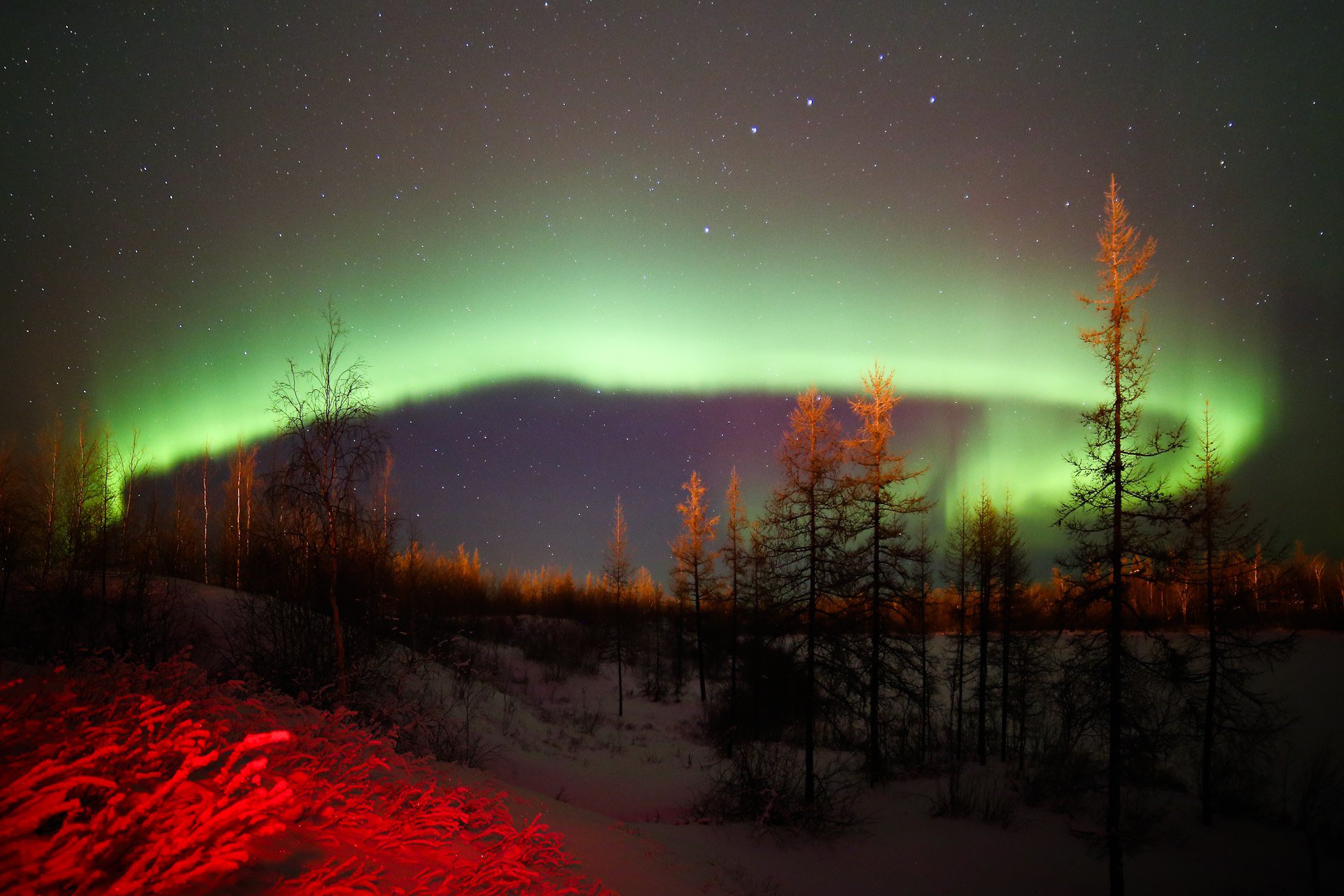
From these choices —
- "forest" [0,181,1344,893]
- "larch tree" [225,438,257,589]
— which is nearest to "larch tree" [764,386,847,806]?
"forest" [0,181,1344,893]

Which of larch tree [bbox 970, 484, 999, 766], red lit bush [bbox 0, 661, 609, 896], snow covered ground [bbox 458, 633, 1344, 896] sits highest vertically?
red lit bush [bbox 0, 661, 609, 896]

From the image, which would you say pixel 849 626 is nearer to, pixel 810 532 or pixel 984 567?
pixel 810 532

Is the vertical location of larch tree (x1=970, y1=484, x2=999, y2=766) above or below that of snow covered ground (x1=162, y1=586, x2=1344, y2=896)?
above

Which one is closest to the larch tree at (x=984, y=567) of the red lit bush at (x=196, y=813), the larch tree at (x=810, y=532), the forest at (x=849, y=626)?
the forest at (x=849, y=626)

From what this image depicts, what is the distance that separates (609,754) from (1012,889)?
16.4 meters

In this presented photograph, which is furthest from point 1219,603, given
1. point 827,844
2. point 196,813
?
point 196,813

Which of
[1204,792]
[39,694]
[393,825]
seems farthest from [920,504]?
[39,694]

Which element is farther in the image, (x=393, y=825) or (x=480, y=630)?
(x=480, y=630)

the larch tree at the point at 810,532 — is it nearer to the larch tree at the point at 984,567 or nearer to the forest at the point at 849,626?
the forest at the point at 849,626

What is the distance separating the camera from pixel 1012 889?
16219mm

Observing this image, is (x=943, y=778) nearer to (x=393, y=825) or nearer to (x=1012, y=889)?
(x=1012, y=889)

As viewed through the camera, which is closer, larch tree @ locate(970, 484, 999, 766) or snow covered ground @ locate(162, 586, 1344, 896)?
snow covered ground @ locate(162, 586, 1344, 896)

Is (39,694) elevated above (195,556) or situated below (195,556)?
above

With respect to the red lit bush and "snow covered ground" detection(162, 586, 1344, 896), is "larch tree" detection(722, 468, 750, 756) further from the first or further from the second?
the red lit bush
